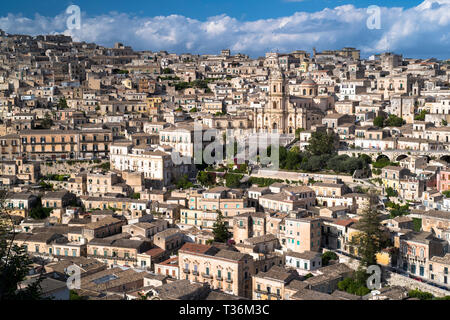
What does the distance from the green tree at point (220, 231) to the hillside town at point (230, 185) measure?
7 cm

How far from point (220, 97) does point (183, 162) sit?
10222mm

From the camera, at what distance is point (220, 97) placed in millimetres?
36750

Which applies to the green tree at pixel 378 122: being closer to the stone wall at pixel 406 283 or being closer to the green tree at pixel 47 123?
the stone wall at pixel 406 283

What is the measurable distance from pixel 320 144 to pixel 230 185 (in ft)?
15.4

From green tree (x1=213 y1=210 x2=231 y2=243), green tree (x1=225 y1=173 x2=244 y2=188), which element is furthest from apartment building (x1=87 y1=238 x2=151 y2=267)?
green tree (x1=225 y1=173 x2=244 y2=188)

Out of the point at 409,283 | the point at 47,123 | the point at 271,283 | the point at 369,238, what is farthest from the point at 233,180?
the point at 47,123

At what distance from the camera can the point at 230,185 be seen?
24.9 meters

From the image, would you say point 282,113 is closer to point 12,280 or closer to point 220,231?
point 220,231

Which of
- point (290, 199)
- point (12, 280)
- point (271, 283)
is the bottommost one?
point (271, 283)

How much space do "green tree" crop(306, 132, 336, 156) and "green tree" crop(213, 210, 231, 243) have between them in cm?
720

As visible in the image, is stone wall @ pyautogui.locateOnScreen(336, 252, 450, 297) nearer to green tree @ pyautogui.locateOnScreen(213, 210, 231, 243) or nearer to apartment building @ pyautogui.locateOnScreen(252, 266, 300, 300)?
apartment building @ pyautogui.locateOnScreen(252, 266, 300, 300)
